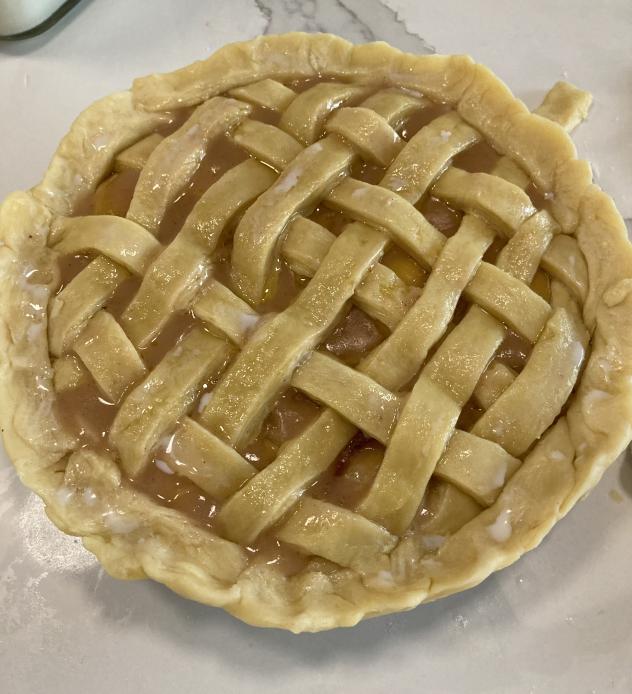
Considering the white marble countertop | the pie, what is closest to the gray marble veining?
the pie

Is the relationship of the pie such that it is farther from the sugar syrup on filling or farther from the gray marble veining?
the gray marble veining

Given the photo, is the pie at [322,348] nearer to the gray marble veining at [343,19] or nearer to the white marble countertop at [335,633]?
the white marble countertop at [335,633]

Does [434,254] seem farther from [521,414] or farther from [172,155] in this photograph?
[172,155]

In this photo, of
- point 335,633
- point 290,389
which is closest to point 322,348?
point 290,389

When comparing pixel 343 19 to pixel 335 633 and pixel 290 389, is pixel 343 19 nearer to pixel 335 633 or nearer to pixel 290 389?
pixel 290 389

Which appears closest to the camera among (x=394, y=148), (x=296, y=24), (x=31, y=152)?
(x=394, y=148)

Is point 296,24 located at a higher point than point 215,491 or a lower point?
higher

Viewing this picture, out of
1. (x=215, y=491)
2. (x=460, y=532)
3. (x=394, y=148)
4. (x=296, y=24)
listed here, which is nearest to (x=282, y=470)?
(x=215, y=491)
